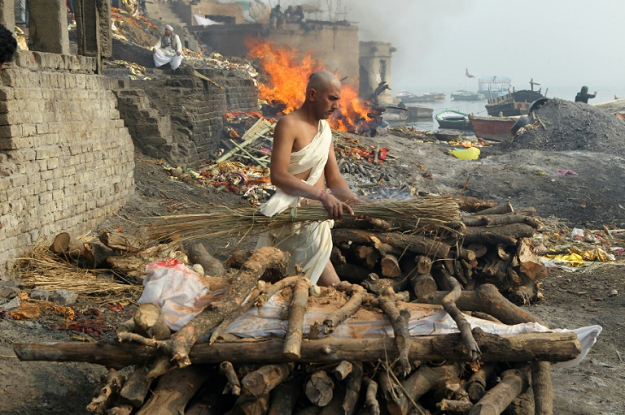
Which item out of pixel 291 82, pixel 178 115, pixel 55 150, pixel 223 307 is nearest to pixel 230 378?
pixel 223 307

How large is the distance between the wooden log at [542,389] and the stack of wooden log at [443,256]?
8.06 feet

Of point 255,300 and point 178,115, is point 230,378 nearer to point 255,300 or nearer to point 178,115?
point 255,300

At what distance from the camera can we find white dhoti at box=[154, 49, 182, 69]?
22.0 meters

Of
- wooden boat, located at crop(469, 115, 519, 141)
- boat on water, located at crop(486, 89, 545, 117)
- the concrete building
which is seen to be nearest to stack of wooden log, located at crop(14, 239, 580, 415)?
wooden boat, located at crop(469, 115, 519, 141)

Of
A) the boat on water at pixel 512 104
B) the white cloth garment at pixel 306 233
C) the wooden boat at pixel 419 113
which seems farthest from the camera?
the wooden boat at pixel 419 113

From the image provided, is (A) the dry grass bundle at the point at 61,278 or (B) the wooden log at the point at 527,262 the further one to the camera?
(B) the wooden log at the point at 527,262

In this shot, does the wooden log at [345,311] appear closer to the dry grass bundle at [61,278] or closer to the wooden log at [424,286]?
the wooden log at [424,286]

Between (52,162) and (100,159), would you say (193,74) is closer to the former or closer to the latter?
(100,159)

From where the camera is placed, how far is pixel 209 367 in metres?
3.71

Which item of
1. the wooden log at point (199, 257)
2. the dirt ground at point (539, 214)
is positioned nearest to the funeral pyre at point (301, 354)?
the dirt ground at point (539, 214)

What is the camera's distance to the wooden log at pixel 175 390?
10.9 feet

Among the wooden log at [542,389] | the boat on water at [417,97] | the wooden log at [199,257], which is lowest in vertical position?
the boat on water at [417,97]

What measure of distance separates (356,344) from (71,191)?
256 inches

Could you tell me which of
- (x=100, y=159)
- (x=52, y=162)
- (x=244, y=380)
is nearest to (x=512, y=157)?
(x=100, y=159)
